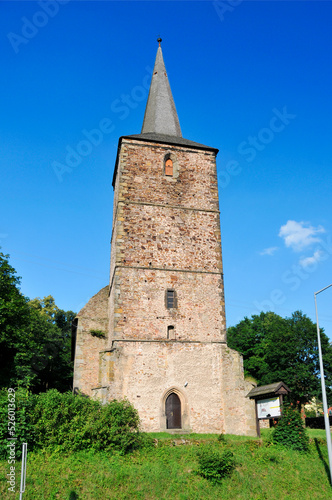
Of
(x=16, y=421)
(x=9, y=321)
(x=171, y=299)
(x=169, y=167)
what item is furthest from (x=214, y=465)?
(x=9, y=321)

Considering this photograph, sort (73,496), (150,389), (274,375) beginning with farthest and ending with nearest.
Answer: (274,375), (150,389), (73,496)

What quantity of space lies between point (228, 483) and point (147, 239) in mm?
11186

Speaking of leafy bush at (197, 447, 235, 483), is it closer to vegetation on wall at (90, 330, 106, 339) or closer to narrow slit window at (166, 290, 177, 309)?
narrow slit window at (166, 290, 177, 309)

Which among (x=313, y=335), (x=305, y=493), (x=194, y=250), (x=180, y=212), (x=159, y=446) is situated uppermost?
(x=180, y=212)

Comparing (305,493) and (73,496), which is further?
(305,493)

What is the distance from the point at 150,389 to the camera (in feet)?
59.8

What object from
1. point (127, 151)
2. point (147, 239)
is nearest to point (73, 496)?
point (147, 239)

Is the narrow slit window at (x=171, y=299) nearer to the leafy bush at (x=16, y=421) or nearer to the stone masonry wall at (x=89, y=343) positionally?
the stone masonry wall at (x=89, y=343)

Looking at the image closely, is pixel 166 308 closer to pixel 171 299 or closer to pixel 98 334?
pixel 171 299

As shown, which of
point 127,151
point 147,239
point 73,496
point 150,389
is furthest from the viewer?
point 127,151

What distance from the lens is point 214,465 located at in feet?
44.3

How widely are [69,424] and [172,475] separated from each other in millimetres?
3721

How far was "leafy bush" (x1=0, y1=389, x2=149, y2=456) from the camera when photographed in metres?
13.4

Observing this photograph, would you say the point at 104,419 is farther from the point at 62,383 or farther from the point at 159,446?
the point at 62,383
